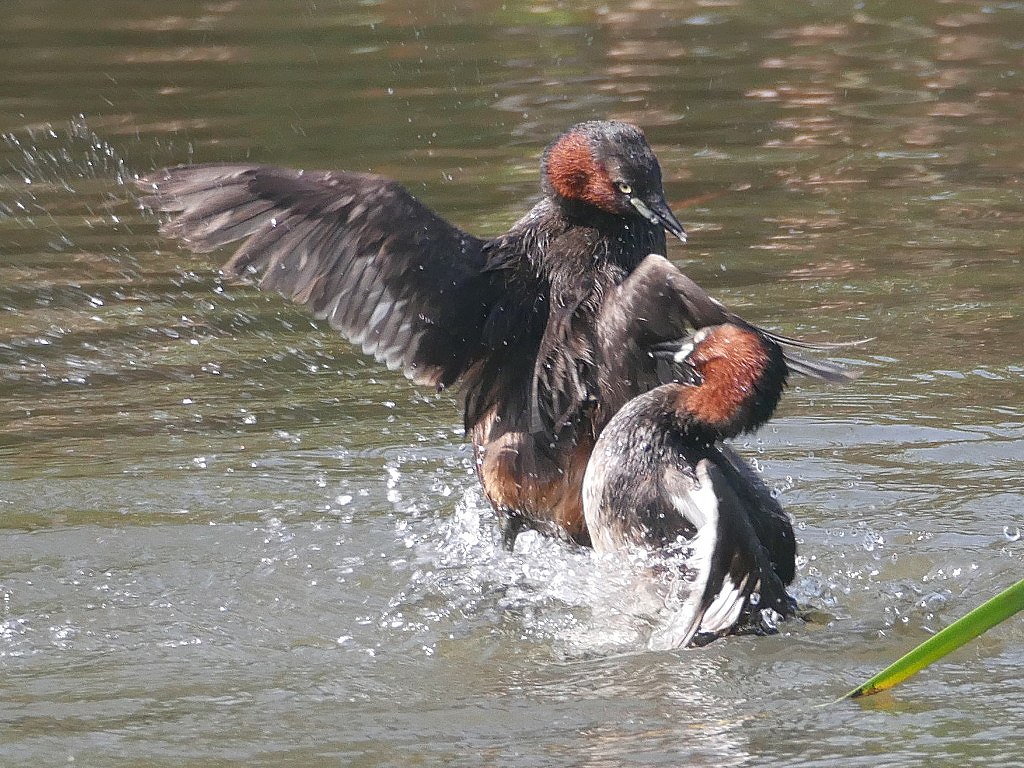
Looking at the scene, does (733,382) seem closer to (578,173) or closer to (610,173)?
(610,173)

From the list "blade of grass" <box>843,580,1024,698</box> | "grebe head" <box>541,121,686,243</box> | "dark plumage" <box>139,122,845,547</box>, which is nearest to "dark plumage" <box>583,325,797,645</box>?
"dark plumage" <box>139,122,845,547</box>

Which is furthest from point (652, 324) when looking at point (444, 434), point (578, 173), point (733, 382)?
point (444, 434)

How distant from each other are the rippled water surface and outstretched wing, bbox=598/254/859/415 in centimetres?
85

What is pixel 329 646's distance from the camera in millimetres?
6090

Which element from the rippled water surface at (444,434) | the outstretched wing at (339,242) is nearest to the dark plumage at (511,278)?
the outstretched wing at (339,242)

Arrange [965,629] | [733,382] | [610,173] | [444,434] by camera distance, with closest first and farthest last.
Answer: [965,629] < [733,382] < [610,173] < [444,434]

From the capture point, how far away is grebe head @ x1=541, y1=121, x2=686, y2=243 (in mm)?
6352

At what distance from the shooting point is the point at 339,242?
21.4 ft

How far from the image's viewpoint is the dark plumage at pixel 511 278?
6.42 m

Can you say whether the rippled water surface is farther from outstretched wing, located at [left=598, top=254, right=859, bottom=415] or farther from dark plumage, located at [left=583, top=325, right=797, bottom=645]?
outstretched wing, located at [left=598, top=254, right=859, bottom=415]

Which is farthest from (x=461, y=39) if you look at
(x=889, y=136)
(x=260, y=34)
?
(x=889, y=136)

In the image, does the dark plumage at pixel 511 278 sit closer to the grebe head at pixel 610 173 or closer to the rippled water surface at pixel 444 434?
the grebe head at pixel 610 173

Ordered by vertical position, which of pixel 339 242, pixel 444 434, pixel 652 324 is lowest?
pixel 444 434

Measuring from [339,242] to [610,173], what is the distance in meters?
1.04
